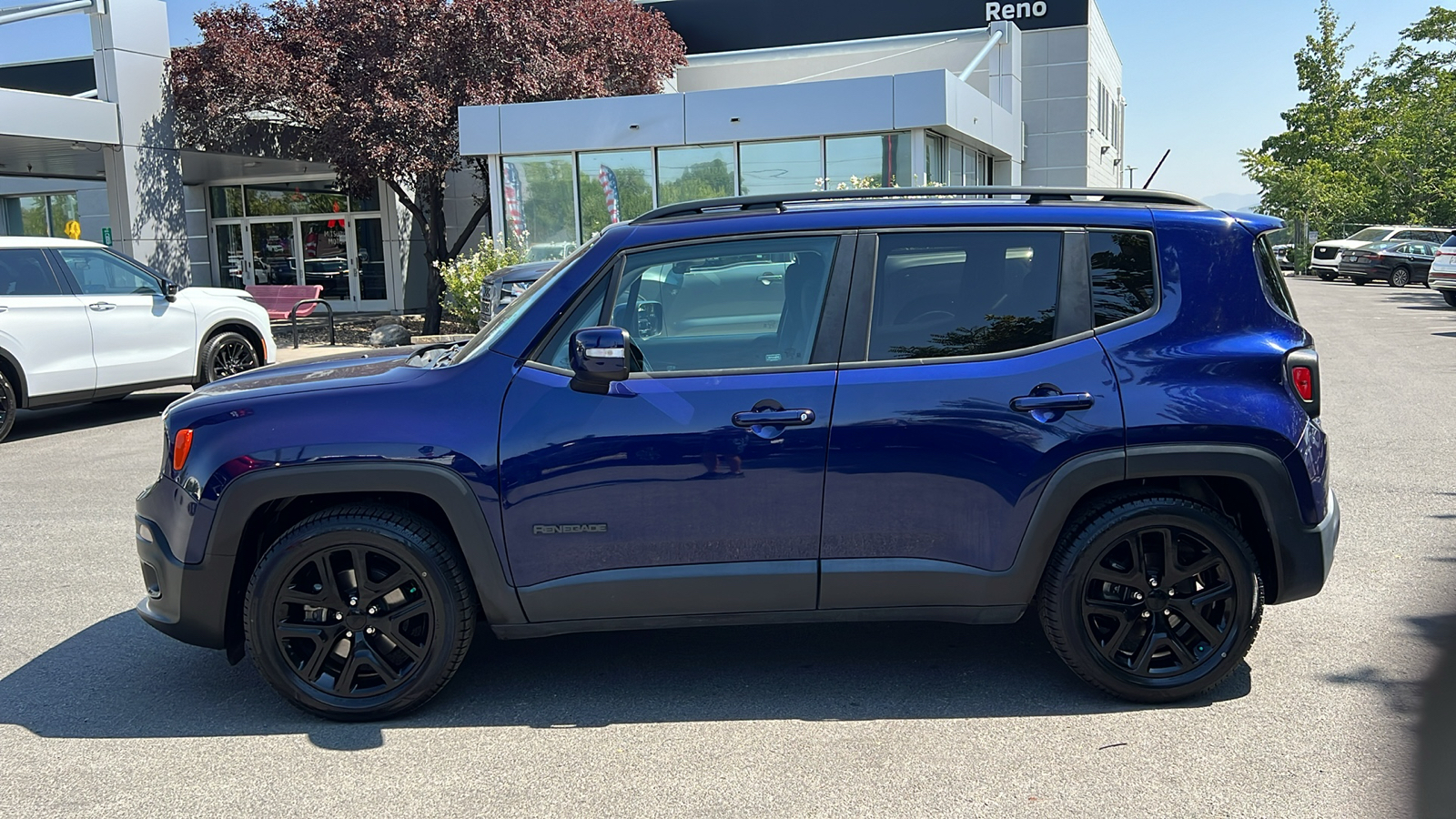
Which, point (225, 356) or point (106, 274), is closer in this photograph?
point (106, 274)

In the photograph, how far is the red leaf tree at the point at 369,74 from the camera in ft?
68.8

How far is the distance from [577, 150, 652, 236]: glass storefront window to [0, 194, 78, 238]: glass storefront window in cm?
1926

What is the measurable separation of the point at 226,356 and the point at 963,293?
10.3m

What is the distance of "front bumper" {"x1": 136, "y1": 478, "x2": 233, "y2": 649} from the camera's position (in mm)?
4004

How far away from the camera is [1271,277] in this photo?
414 centimetres

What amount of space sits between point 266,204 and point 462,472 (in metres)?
27.4

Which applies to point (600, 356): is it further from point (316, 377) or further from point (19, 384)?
point (19, 384)

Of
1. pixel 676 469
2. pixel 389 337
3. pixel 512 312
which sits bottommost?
pixel 389 337

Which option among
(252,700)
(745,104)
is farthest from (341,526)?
(745,104)

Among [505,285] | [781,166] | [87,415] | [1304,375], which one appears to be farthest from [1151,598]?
[781,166]

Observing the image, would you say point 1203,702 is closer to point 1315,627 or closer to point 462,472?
point 1315,627

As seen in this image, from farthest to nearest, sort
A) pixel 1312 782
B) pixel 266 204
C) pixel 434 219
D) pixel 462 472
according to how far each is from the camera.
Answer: pixel 266 204, pixel 434 219, pixel 462 472, pixel 1312 782

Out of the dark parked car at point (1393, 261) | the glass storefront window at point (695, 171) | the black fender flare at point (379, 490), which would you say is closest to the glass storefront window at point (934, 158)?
the glass storefront window at point (695, 171)

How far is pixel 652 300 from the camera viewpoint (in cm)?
414
